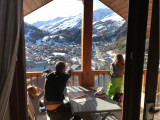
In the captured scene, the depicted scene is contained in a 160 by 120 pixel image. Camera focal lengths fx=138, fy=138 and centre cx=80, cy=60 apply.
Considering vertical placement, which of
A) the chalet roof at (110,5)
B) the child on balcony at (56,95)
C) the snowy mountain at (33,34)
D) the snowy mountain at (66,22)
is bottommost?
the child on balcony at (56,95)

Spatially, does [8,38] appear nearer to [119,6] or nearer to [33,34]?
[33,34]

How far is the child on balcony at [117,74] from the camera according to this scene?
306cm

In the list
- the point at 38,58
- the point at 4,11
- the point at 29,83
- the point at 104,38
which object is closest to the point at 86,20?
the point at 104,38

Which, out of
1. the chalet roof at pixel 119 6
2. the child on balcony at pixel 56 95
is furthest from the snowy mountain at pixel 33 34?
the chalet roof at pixel 119 6

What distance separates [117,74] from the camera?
307 cm

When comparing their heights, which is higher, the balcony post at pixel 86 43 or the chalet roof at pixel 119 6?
the chalet roof at pixel 119 6

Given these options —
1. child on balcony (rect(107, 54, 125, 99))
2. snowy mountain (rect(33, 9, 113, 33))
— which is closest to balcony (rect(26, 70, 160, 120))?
child on balcony (rect(107, 54, 125, 99))

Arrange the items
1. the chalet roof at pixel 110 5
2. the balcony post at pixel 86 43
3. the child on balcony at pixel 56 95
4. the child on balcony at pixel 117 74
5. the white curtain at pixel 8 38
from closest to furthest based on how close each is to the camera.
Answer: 1. the white curtain at pixel 8 38
2. the child on balcony at pixel 56 95
3. the child on balcony at pixel 117 74
4. the chalet roof at pixel 110 5
5. the balcony post at pixel 86 43

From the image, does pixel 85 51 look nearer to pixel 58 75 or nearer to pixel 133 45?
pixel 58 75

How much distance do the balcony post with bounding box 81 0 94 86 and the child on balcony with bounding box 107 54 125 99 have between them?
61 cm

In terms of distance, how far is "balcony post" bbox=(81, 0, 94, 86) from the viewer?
3322mm

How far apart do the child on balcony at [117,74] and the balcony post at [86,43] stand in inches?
24.0

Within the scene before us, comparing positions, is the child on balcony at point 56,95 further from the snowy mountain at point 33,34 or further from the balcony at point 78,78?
the snowy mountain at point 33,34

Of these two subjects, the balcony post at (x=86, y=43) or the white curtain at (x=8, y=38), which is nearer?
the white curtain at (x=8, y=38)
